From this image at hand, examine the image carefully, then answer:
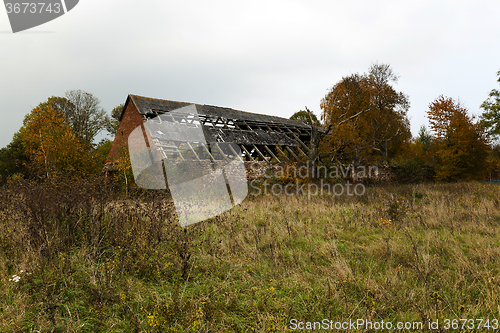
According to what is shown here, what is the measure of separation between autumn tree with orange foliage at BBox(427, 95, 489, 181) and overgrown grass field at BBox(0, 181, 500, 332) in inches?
543

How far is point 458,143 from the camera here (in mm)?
16875

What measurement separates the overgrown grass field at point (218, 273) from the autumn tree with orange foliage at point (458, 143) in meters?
13.8

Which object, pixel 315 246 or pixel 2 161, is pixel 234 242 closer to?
pixel 315 246

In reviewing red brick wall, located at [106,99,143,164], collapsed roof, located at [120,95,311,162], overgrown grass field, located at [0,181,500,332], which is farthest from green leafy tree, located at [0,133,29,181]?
overgrown grass field, located at [0,181,500,332]

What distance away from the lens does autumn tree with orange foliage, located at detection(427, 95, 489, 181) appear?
1688 cm

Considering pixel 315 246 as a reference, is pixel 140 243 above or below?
above

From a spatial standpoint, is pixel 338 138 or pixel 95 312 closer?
pixel 95 312

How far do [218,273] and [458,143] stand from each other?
1899cm

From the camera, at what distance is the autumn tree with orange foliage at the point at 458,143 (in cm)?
1688

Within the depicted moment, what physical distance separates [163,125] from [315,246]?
1410cm

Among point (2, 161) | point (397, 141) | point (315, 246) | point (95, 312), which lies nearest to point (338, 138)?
point (315, 246)

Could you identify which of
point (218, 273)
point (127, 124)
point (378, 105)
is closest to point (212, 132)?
point (127, 124)

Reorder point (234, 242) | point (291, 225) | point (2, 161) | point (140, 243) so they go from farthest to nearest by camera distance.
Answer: point (2, 161)
point (291, 225)
point (234, 242)
point (140, 243)

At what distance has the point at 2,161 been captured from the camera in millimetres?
19609
